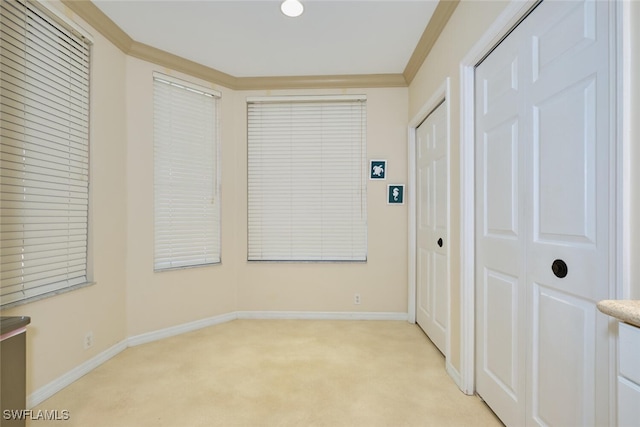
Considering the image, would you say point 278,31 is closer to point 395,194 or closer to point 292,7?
point 292,7

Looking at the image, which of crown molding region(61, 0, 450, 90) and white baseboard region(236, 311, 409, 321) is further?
white baseboard region(236, 311, 409, 321)

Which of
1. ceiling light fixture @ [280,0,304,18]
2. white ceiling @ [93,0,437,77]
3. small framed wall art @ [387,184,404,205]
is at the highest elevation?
white ceiling @ [93,0,437,77]

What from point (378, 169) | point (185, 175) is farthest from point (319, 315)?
point (185, 175)

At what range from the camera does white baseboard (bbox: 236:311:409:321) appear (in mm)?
3496

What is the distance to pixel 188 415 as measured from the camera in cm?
182

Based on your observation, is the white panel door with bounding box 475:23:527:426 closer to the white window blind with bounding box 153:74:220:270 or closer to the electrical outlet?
the white window blind with bounding box 153:74:220:270

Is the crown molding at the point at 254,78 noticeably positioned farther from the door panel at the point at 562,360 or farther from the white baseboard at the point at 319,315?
the white baseboard at the point at 319,315

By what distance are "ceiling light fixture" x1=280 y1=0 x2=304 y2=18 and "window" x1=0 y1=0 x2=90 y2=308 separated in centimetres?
156

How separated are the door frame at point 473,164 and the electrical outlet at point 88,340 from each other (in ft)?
9.00

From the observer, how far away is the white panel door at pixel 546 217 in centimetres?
111

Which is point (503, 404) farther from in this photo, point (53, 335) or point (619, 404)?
point (53, 335)

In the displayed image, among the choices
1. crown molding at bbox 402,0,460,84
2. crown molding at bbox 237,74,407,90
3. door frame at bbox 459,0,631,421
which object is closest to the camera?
door frame at bbox 459,0,631,421

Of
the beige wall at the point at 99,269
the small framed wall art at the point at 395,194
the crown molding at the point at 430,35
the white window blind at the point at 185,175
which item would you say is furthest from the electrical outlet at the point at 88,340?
the crown molding at the point at 430,35

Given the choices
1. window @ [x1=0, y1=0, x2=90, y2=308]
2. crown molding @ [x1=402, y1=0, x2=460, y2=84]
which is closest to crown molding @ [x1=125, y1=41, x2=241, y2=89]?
window @ [x1=0, y1=0, x2=90, y2=308]
